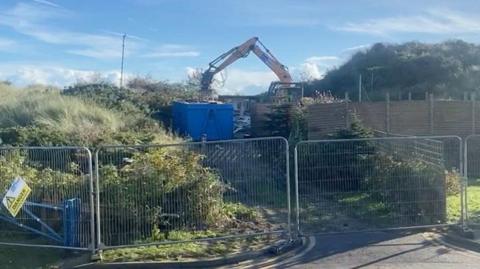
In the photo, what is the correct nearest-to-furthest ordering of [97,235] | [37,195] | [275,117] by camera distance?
[97,235] < [37,195] < [275,117]

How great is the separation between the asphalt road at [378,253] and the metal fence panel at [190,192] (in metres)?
0.89

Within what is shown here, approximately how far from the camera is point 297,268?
8.84 m

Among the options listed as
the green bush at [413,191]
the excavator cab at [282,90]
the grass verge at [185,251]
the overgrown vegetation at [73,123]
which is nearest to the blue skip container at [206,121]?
the overgrown vegetation at [73,123]

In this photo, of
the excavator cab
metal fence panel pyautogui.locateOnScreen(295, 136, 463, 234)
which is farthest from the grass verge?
the excavator cab

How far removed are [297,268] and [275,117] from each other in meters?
17.6

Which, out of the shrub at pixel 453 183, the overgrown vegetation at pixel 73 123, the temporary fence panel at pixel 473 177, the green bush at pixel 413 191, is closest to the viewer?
the green bush at pixel 413 191

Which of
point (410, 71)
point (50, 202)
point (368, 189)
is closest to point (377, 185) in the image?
point (368, 189)

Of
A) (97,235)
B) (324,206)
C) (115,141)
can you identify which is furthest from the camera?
(115,141)

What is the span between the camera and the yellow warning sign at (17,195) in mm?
9617

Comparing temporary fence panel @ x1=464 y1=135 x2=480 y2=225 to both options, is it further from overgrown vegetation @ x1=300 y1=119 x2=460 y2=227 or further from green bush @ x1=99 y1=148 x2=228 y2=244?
green bush @ x1=99 y1=148 x2=228 y2=244

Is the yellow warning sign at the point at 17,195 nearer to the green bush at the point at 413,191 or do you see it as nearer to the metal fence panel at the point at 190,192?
the metal fence panel at the point at 190,192

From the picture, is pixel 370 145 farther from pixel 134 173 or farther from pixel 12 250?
pixel 12 250

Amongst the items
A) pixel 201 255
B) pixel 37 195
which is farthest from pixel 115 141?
pixel 201 255

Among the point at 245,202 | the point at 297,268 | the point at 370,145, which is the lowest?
the point at 297,268
